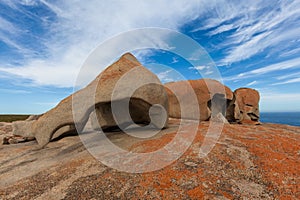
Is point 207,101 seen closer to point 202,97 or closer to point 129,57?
point 202,97

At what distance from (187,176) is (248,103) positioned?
28134 millimetres

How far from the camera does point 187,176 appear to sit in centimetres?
631

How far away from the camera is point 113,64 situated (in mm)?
13109

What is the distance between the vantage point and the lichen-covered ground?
5592mm

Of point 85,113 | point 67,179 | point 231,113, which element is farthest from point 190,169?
point 231,113

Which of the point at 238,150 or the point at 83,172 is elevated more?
the point at 238,150

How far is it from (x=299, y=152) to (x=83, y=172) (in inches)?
363

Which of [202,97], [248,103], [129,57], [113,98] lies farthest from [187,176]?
[248,103]

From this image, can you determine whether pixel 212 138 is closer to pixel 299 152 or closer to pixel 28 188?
pixel 299 152

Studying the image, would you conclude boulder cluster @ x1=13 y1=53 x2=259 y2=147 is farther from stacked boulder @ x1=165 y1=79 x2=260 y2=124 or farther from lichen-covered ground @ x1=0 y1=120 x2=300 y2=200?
stacked boulder @ x1=165 y1=79 x2=260 y2=124

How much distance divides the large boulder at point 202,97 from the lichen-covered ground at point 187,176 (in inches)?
429

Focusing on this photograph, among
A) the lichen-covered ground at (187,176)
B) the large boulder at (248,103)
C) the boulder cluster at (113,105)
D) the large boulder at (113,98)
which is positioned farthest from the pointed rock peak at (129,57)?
the large boulder at (248,103)

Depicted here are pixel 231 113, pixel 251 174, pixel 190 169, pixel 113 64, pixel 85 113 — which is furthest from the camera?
pixel 231 113

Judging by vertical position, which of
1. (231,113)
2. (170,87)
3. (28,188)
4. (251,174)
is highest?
(170,87)
